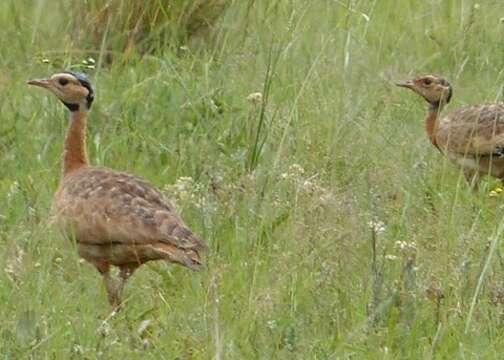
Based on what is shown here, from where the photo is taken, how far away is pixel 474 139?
8570 mm

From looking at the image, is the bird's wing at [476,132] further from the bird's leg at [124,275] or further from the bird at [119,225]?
the bird's leg at [124,275]

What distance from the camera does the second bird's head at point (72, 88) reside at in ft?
25.4

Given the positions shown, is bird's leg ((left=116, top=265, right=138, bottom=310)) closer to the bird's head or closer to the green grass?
the green grass

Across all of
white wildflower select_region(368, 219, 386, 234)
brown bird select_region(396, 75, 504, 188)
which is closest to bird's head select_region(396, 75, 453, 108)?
brown bird select_region(396, 75, 504, 188)

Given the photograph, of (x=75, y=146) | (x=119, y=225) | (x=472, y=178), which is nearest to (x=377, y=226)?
(x=119, y=225)

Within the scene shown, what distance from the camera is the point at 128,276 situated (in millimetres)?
6938

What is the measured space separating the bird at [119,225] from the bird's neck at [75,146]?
156 mm

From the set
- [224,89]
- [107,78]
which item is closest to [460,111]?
[224,89]

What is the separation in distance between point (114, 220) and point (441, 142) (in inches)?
91.8

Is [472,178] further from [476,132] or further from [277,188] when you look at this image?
[277,188]

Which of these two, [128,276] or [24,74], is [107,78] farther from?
[128,276]

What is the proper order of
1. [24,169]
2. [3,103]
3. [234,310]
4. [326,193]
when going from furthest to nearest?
1. [3,103]
2. [24,169]
3. [326,193]
4. [234,310]

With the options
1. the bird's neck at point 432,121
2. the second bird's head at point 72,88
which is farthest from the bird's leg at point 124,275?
the bird's neck at point 432,121

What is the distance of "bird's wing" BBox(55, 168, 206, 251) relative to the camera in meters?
6.75
